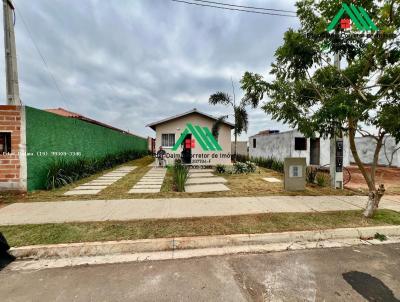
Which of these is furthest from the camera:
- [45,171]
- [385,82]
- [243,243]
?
[45,171]

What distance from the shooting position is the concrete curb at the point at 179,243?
3.08 meters

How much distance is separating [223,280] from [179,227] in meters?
1.48

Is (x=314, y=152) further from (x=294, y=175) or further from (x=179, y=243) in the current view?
(x=179, y=243)

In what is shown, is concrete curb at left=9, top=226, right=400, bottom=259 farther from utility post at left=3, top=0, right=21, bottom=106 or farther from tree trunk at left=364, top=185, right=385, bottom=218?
utility post at left=3, top=0, right=21, bottom=106

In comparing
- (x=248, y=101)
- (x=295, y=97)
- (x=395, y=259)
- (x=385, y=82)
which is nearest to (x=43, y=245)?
(x=395, y=259)

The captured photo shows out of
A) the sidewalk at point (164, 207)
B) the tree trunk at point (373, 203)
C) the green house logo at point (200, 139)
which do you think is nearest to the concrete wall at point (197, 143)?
the green house logo at point (200, 139)

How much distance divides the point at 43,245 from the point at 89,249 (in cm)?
70

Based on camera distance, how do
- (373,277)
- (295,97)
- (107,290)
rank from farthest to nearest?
(295,97), (373,277), (107,290)

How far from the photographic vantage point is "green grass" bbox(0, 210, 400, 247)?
11.2 ft

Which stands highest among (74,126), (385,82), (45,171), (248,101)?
(248,101)

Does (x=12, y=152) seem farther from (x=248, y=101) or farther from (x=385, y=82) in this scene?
(x=248, y=101)

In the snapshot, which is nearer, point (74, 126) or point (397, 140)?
point (397, 140)

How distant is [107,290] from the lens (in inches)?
92.4

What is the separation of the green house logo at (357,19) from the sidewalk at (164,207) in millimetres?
4169
